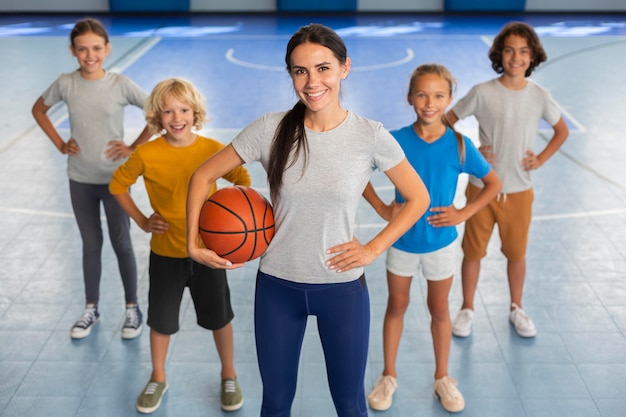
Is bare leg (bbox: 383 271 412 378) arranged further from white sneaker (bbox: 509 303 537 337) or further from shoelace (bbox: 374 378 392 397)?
white sneaker (bbox: 509 303 537 337)

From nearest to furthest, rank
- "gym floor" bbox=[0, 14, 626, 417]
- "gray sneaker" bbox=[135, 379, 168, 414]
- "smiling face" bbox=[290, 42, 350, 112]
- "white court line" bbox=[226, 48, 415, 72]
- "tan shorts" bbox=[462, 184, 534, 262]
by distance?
"smiling face" bbox=[290, 42, 350, 112] → "gray sneaker" bbox=[135, 379, 168, 414] → "gym floor" bbox=[0, 14, 626, 417] → "tan shorts" bbox=[462, 184, 534, 262] → "white court line" bbox=[226, 48, 415, 72]

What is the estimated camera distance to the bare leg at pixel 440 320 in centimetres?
385

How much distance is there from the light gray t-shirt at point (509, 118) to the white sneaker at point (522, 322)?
30.9 inches

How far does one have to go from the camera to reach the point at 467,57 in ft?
41.4

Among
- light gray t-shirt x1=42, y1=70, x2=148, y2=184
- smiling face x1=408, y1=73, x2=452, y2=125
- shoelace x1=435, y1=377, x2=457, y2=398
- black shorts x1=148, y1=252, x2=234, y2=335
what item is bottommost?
shoelace x1=435, y1=377, x2=457, y2=398

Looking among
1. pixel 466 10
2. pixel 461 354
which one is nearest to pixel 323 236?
pixel 461 354

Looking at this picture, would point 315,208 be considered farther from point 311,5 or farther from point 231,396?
point 311,5

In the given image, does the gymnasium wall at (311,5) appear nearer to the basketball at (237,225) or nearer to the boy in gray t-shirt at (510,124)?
the boy in gray t-shirt at (510,124)

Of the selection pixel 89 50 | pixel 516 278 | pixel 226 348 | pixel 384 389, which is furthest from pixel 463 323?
pixel 89 50

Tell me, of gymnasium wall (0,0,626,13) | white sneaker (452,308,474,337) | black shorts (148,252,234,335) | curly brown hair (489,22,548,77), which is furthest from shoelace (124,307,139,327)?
gymnasium wall (0,0,626,13)

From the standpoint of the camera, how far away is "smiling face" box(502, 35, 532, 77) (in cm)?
420

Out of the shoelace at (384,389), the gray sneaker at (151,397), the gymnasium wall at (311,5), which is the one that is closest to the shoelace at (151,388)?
the gray sneaker at (151,397)

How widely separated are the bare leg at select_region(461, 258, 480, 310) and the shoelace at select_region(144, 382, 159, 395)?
6.26 ft

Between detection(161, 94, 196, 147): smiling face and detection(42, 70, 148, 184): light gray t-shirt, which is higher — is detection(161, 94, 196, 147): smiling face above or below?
above
